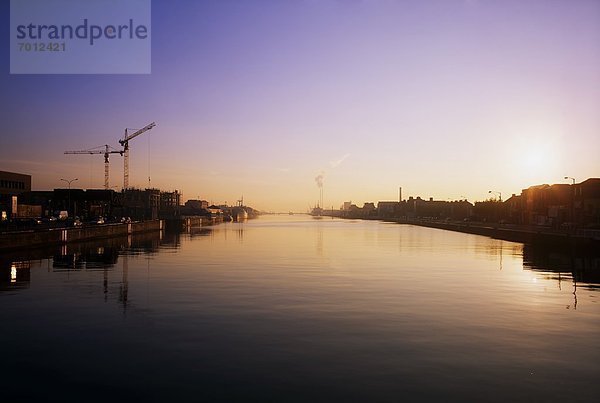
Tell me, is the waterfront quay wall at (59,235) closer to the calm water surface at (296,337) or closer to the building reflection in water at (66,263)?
the building reflection in water at (66,263)

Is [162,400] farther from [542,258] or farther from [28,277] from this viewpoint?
[542,258]

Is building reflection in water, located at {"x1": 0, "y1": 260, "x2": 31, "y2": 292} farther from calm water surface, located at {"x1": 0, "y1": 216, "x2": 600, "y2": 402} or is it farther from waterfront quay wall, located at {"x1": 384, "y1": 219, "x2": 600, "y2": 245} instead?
waterfront quay wall, located at {"x1": 384, "y1": 219, "x2": 600, "y2": 245}

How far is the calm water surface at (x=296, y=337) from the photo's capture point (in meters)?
16.1

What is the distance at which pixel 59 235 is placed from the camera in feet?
255

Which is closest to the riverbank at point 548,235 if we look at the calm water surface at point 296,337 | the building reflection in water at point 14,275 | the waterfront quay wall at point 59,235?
the calm water surface at point 296,337

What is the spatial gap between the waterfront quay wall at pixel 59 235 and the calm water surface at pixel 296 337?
1903 cm

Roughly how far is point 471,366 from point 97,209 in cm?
17594

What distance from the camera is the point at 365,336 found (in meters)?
22.9

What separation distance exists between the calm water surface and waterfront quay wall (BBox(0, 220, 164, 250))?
19.0 metres

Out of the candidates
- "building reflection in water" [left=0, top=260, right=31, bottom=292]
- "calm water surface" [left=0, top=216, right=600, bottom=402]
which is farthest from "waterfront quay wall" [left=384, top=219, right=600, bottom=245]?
"building reflection in water" [left=0, top=260, right=31, bottom=292]

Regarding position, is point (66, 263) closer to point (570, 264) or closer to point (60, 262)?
point (60, 262)

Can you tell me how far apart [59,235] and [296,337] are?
218ft

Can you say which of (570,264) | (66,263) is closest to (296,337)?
(66,263)

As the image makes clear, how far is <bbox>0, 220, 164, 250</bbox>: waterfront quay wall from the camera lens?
62831 millimetres
